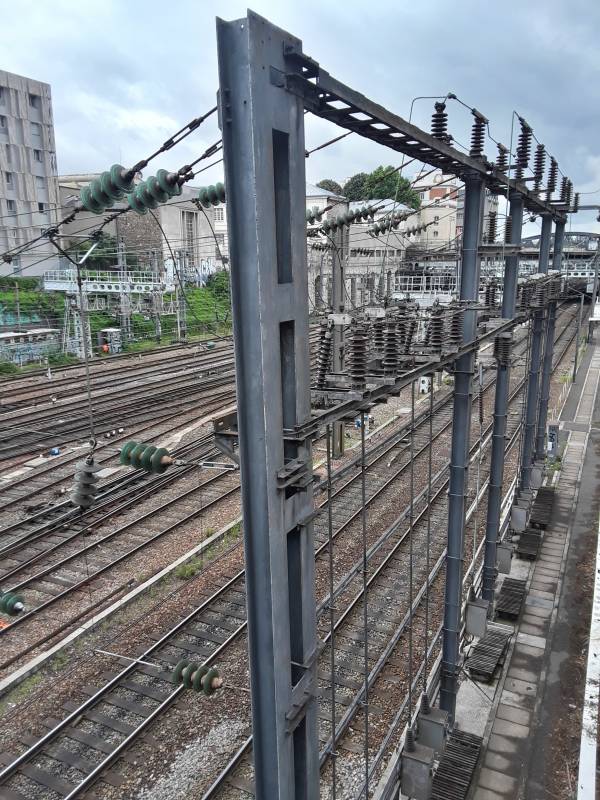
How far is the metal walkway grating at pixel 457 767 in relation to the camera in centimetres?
796

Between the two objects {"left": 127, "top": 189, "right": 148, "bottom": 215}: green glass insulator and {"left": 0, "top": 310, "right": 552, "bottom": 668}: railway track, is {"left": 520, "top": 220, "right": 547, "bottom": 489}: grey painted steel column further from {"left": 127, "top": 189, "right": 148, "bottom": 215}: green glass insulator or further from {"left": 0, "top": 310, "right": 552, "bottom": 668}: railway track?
{"left": 127, "top": 189, "right": 148, "bottom": 215}: green glass insulator

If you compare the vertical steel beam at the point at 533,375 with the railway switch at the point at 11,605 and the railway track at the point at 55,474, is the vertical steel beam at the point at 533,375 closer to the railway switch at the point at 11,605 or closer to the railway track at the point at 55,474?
the railway track at the point at 55,474

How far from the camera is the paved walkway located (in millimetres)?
8344

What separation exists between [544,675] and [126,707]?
22.3 feet

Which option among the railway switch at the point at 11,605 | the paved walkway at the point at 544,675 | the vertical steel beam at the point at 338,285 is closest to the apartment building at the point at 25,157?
the vertical steel beam at the point at 338,285

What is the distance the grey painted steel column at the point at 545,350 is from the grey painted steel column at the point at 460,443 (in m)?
7.50

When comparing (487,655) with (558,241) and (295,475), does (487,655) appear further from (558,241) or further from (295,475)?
(558,241)

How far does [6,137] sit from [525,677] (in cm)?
4245

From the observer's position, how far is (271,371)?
3.69 m

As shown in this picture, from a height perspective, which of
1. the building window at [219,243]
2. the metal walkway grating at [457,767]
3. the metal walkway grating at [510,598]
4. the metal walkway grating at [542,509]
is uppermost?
the building window at [219,243]

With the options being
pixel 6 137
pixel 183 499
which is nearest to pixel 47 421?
pixel 183 499

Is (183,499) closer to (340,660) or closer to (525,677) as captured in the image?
(340,660)

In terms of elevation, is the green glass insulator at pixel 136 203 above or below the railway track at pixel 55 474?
above

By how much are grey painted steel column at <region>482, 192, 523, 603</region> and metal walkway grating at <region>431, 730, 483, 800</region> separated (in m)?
3.29
